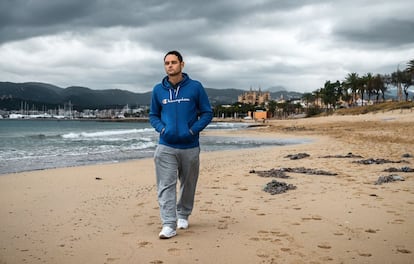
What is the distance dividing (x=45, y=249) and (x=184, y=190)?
158 cm

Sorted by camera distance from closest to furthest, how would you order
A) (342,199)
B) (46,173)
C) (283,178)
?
(342,199) → (283,178) → (46,173)

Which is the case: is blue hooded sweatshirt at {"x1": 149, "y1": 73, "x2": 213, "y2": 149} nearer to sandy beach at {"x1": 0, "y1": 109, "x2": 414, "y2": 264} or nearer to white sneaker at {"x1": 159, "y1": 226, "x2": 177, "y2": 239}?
white sneaker at {"x1": 159, "y1": 226, "x2": 177, "y2": 239}

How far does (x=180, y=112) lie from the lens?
13.3 feet

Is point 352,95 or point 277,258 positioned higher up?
point 352,95

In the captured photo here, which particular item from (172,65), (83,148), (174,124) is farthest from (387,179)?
(83,148)

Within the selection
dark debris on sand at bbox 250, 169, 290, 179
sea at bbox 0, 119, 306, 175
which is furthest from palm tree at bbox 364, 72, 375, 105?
dark debris on sand at bbox 250, 169, 290, 179

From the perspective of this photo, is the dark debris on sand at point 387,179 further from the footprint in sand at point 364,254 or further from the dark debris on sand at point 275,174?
the footprint in sand at point 364,254

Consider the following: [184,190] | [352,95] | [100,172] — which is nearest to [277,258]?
[184,190]

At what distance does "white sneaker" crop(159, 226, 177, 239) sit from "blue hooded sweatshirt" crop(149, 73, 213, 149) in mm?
886

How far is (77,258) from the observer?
11.1ft

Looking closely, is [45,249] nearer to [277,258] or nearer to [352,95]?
[277,258]

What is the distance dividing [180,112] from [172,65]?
0.54 meters

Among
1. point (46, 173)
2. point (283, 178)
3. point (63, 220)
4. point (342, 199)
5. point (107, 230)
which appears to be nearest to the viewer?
point (107, 230)

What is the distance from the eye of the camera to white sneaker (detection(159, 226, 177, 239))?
3.90 meters
